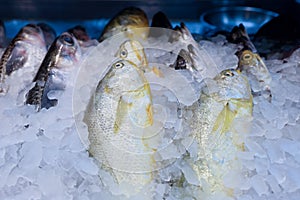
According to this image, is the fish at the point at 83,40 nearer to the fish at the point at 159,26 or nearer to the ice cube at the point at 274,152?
the fish at the point at 159,26

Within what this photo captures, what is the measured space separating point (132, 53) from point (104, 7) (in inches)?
33.0

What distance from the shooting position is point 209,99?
1.15 meters

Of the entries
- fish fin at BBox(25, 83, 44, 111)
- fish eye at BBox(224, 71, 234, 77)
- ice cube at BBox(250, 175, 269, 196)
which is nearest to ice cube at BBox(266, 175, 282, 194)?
ice cube at BBox(250, 175, 269, 196)

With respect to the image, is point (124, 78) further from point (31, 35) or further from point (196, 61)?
point (31, 35)

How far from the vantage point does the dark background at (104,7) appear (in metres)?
2.10

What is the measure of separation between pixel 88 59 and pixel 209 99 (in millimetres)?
493

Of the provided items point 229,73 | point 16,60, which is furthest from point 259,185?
point 16,60

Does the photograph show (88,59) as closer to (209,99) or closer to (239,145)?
(209,99)

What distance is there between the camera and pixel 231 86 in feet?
3.80

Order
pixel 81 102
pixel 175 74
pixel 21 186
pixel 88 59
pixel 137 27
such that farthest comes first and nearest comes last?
pixel 137 27, pixel 88 59, pixel 175 74, pixel 81 102, pixel 21 186

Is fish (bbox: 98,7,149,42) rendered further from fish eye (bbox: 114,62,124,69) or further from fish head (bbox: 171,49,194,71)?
fish eye (bbox: 114,62,124,69)

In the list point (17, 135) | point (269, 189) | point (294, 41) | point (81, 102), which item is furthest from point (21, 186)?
point (294, 41)

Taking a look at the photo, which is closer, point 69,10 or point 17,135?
point 17,135

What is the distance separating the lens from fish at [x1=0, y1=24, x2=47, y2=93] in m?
1.45
